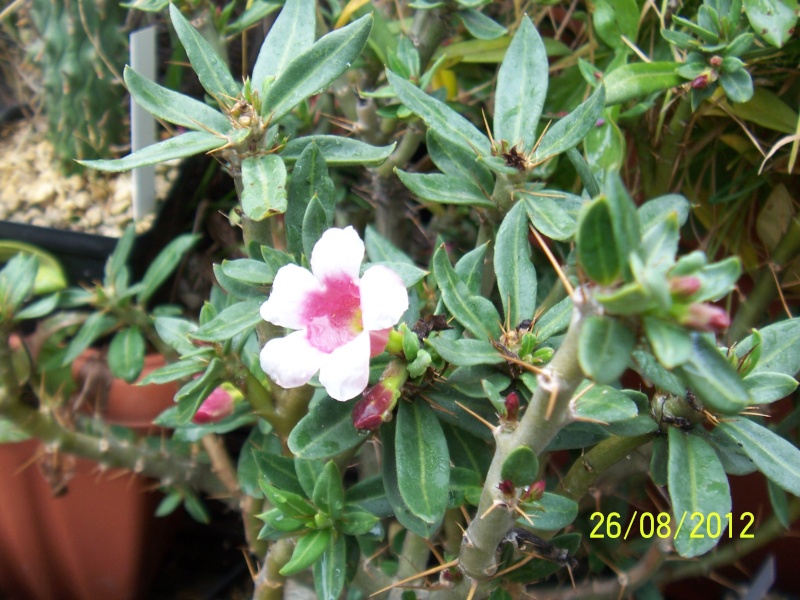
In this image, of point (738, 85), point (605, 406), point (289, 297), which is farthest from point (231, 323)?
point (738, 85)

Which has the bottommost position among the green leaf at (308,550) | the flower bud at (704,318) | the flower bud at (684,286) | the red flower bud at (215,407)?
the green leaf at (308,550)

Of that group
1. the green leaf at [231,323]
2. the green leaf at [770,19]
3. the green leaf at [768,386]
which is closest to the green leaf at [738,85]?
the green leaf at [770,19]

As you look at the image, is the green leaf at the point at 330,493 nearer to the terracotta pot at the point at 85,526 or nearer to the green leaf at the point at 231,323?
the green leaf at the point at 231,323

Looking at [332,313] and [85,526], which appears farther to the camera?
[85,526]

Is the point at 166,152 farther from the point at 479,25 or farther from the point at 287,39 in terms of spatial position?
the point at 479,25

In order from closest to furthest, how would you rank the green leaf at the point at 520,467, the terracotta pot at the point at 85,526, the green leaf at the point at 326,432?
the green leaf at the point at 520,467 → the green leaf at the point at 326,432 → the terracotta pot at the point at 85,526

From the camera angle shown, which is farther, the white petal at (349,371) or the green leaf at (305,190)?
the green leaf at (305,190)

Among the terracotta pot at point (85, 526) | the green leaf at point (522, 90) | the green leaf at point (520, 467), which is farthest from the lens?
the terracotta pot at point (85, 526)
